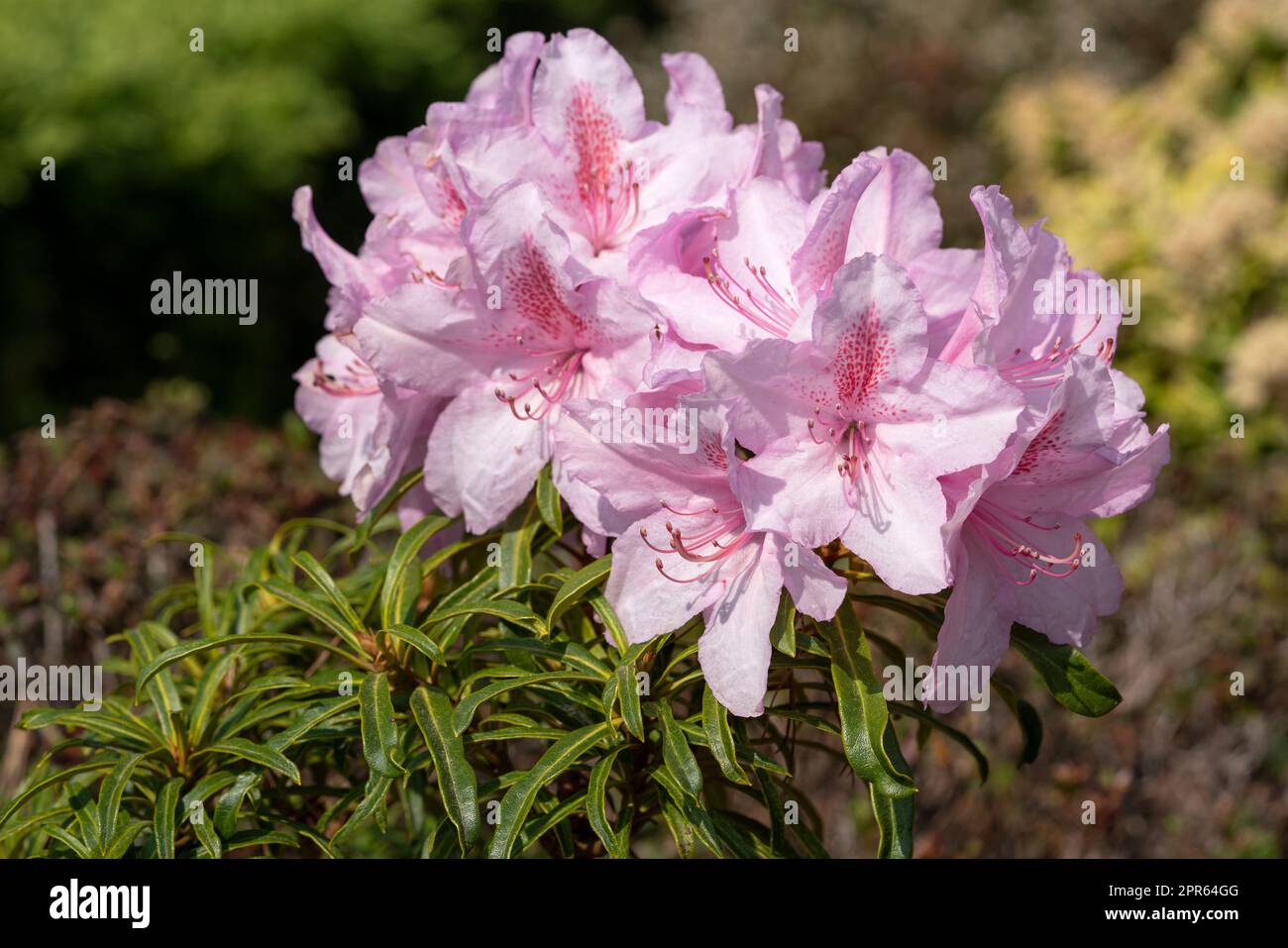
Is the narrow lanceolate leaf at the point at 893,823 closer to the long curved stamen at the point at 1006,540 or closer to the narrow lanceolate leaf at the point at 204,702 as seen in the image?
the long curved stamen at the point at 1006,540

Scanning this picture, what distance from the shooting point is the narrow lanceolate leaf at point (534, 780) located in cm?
129

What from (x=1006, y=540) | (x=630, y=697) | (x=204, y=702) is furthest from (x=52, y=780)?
(x=1006, y=540)

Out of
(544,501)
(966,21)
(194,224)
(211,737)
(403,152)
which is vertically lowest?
(211,737)

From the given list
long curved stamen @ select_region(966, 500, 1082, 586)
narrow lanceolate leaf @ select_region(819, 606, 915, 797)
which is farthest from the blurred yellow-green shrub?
narrow lanceolate leaf @ select_region(819, 606, 915, 797)

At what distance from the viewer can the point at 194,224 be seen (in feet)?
18.7

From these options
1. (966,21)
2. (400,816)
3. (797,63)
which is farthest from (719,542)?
(966,21)

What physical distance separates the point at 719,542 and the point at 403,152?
0.71 m

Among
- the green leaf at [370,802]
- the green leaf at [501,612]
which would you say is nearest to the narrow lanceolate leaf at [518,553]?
the green leaf at [501,612]

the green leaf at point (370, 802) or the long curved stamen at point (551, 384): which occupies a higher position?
the long curved stamen at point (551, 384)

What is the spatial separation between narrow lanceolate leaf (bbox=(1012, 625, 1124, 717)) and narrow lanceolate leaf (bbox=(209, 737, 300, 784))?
81 cm

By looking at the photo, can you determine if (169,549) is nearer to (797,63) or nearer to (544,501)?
(544,501)

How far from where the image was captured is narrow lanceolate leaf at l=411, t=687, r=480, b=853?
1295 millimetres

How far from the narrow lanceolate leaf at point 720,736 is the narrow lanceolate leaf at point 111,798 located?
63 cm
